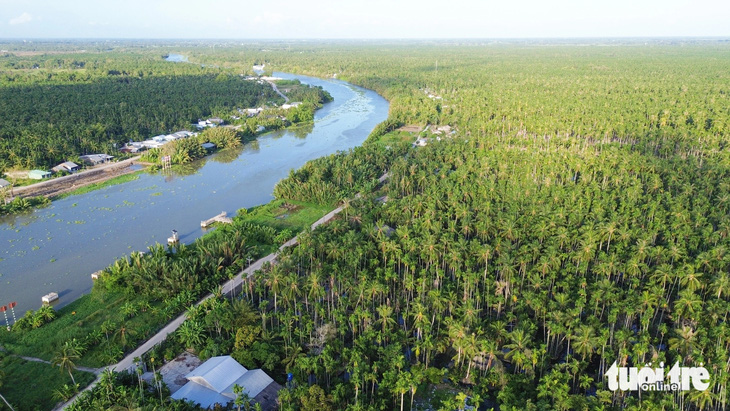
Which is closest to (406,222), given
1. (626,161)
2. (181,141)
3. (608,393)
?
(608,393)

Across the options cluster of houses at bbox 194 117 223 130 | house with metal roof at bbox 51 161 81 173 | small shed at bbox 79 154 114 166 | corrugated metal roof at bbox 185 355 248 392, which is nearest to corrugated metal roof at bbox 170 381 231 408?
corrugated metal roof at bbox 185 355 248 392

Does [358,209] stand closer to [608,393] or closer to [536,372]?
[536,372]

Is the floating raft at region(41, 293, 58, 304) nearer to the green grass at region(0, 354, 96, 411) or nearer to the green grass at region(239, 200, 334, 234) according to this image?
the green grass at region(0, 354, 96, 411)

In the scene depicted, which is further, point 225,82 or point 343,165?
point 225,82

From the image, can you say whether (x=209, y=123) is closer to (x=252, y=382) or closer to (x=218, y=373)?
(x=218, y=373)

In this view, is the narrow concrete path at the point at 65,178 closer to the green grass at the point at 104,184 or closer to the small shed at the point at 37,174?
the small shed at the point at 37,174

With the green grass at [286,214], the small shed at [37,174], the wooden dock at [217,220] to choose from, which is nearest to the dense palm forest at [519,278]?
the green grass at [286,214]
